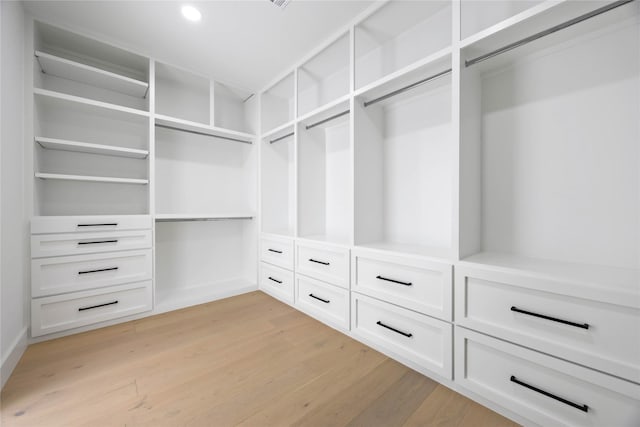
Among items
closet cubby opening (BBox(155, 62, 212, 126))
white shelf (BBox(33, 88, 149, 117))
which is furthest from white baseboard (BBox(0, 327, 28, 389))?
closet cubby opening (BBox(155, 62, 212, 126))

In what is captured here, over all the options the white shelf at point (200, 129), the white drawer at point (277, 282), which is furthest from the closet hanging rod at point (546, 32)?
the white shelf at point (200, 129)

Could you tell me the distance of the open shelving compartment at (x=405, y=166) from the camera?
5.86ft

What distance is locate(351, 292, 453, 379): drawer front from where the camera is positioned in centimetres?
139

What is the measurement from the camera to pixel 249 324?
210cm

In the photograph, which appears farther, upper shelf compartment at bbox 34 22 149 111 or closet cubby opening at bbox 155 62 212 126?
closet cubby opening at bbox 155 62 212 126

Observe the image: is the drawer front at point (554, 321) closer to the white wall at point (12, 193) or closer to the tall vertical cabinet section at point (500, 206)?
the tall vertical cabinet section at point (500, 206)

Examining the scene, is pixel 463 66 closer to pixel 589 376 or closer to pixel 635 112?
pixel 635 112

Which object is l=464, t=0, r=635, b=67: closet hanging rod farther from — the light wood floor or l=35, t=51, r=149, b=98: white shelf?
l=35, t=51, r=149, b=98: white shelf

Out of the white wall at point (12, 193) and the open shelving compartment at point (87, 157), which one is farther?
the open shelving compartment at point (87, 157)

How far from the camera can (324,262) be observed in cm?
208

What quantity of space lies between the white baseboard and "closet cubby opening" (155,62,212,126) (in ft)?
6.95

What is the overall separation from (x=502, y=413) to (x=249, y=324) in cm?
169

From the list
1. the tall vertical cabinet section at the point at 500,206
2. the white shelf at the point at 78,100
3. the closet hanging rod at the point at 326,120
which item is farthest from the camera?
the closet hanging rod at the point at 326,120

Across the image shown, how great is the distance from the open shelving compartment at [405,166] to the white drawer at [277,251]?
85cm
